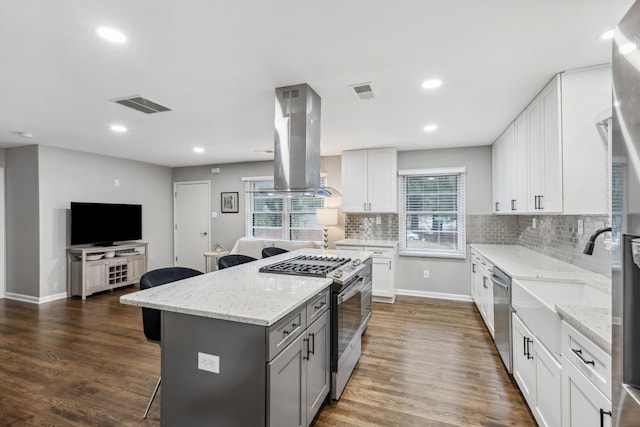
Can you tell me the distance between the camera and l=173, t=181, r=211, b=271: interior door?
6.57 metres

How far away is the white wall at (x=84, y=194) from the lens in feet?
15.3

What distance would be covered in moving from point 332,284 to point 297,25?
1.68m

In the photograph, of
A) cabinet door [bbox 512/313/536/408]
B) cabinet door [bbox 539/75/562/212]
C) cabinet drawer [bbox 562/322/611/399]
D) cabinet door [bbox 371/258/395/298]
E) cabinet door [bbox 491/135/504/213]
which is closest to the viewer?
cabinet drawer [bbox 562/322/611/399]

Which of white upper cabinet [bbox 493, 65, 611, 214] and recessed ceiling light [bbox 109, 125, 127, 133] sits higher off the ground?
recessed ceiling light [bbox 109, 125, 127, 133]

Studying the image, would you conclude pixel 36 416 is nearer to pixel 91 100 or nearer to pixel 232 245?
pixel 91 100

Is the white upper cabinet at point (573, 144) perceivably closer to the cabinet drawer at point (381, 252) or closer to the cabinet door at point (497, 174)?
the cabinet door at point (497, 174)

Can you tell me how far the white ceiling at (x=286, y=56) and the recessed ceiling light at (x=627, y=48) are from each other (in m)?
0.94

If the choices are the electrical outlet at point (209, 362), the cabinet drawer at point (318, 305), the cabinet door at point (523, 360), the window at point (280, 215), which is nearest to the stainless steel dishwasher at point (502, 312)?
the cabinet door at point (523, 360)

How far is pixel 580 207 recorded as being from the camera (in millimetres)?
2156

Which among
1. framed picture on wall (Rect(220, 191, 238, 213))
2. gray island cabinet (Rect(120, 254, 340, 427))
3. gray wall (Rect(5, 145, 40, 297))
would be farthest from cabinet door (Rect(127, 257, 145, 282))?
gray island cabinet (Rect(120, 254, 340, 427))

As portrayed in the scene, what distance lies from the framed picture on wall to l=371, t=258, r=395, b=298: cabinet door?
330 centimetres

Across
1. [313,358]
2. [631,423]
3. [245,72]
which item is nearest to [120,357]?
[313,358]

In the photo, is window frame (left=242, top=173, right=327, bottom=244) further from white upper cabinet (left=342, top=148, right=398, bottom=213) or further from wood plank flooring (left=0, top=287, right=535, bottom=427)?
wood plank flooring (left=0, top=287, right=535, bottom=427)

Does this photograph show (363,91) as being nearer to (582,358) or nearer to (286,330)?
(286,330)
